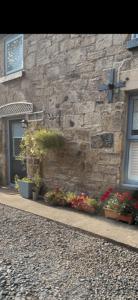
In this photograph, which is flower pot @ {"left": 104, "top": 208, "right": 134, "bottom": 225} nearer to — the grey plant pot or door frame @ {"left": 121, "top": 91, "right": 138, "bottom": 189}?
door frame @ {"left": 121, "top": 91, "right": 138, "bottom": 189}

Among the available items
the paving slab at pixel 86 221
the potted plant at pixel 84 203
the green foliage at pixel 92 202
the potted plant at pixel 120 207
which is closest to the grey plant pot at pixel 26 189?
the paving slab at pixel 86 221

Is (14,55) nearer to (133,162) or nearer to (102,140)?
(102,140)

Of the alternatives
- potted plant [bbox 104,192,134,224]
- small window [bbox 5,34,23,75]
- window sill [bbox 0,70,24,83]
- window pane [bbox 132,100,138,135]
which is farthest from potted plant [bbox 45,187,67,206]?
small window [bbox 5,34,23,75]

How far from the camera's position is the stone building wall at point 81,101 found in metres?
4.00

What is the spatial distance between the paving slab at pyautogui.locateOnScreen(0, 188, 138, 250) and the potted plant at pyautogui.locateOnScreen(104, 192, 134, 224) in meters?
0.09

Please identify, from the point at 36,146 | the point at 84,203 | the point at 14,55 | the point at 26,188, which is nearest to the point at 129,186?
the point at 84,203

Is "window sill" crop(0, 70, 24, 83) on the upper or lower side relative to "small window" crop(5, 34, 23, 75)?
lower

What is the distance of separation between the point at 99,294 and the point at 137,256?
822mm

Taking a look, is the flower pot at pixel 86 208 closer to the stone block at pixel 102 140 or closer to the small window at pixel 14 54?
the stone block at pixel 102 140

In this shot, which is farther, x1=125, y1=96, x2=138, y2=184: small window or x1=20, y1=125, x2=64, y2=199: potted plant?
x1=20, y1=125, x2=64, y2=199: potted plant

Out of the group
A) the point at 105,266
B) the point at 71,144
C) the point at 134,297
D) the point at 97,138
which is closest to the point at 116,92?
the point at 97,138

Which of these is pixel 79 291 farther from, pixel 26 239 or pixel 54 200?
pixel 54 200

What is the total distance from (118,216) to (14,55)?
4.72 meters

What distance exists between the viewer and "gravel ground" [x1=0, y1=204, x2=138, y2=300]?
2.08m
